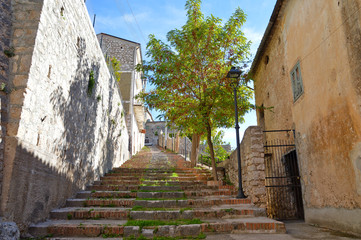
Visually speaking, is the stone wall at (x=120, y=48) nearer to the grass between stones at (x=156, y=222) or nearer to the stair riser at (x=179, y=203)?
the stair riser at (x=179, y=203)

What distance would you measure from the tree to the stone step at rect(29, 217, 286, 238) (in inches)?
170

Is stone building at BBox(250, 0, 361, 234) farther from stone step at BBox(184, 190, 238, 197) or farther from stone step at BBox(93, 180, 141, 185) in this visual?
stone step at BBox(93, 180, 141, 185)

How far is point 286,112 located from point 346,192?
398cm

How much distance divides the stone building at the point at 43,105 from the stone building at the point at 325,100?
19.8 ft

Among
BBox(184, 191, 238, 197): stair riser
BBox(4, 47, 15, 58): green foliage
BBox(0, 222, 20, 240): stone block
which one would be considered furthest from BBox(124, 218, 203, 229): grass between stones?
BBox(4, 47, 15, 58): green foliage

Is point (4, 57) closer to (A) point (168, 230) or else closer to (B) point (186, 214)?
(A) point (168, 230)

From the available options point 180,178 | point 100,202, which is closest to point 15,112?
point 100,202

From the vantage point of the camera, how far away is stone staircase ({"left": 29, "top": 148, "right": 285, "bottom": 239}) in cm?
489

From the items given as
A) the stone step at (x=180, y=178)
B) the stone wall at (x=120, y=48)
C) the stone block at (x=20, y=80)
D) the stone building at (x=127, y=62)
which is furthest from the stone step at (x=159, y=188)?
the stone wall at (x=120, y=48)

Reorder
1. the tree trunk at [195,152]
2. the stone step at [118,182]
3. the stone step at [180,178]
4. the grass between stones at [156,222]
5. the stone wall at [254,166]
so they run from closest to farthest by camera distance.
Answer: the grass between stones at [156,222] → the stone wall at [254,166] → the stone step at [118,182] → the stone step at [180,178] → the tree trunk at [195,152]

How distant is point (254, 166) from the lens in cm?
696

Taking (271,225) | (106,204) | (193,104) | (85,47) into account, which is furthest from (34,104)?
(193,104)

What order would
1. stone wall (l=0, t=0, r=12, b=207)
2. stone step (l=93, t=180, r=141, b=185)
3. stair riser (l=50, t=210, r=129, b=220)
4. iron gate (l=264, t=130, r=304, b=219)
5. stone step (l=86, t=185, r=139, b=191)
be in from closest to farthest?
1. stone wall (l=0, t=0, r=12, b=207)
2. stair riser (l=50, t=210, r=129, b=220)
3. stone step (l=86, t=185, r=139, b=191)
4. iron gate (l=264, t=130, r=304, b=219)
5. stone step (l=93, t=180, r=141, b=185)

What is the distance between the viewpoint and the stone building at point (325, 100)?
15.9ft
